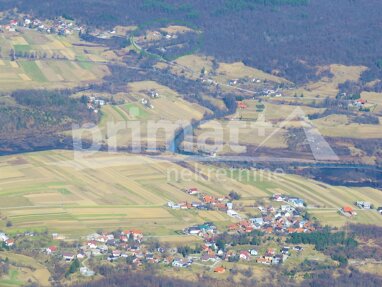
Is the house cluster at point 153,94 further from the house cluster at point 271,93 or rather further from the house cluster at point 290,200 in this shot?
the house cluster at point 290,200

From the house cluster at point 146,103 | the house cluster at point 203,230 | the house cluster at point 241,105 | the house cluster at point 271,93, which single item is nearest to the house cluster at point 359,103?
the house cluster at point 271,93

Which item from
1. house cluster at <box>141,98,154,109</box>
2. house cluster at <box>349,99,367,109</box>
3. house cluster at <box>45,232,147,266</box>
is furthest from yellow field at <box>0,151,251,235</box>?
house cluster at <box>349,99,367,109</box>

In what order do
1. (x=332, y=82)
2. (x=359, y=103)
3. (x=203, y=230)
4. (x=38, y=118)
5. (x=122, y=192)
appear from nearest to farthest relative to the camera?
1. (x=203, y=230)
2. (x=122, y=192)
3. (x=38, y=118)
4. (x=359, y=103)
5. (x=332, y=82)

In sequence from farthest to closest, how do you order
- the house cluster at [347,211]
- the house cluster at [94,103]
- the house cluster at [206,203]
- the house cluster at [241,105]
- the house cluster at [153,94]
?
the house cluster at [153,94], the house cluster at [241,105], the house cluster at [94,103], the house cluster at [347,211], the house cluster at [206,203]

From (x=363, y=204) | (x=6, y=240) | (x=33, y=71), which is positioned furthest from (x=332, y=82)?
(x=6, y=240)

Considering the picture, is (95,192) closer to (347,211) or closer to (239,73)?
(347,211)

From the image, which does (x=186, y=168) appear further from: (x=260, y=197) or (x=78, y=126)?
(x=78, y=126)

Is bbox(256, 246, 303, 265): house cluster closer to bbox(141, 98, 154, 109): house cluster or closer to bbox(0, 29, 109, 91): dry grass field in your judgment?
bbox(141, 98, 154, 109): house cluster
